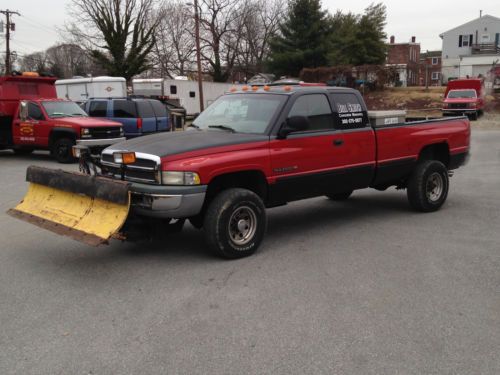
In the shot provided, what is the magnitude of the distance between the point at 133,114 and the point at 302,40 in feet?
97.2

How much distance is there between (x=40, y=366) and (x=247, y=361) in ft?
4.53

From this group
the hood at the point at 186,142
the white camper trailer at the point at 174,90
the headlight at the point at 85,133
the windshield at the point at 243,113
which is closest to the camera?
the hood at the point at 186,142

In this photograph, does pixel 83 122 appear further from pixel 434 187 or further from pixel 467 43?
pixel 467 43

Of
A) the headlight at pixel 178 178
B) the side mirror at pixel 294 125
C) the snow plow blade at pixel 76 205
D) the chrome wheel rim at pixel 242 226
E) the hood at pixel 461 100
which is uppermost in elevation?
the hood at pixel 461 100

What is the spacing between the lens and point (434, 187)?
811cm

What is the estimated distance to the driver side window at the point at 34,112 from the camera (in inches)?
639

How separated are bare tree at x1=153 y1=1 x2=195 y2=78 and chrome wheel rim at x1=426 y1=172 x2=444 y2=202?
53468 mm

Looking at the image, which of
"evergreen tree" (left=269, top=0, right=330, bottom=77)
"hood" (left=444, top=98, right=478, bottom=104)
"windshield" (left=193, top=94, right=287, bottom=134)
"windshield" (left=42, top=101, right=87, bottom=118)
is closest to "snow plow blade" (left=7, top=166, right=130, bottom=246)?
"windshield" (left=193, top=94, right=287, bottom=134)

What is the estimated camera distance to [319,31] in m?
44.8

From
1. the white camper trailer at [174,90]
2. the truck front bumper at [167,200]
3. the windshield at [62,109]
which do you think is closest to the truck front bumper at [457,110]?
the white camper trailer at [174,90]

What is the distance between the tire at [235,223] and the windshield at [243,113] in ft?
3.06

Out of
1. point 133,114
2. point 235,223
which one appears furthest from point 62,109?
point 235,223

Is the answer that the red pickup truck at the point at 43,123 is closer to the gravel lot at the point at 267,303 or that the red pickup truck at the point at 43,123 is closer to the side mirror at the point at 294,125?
the gravel lot at the point at 267,303

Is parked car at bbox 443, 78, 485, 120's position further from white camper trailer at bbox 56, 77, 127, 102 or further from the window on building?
the window on building
